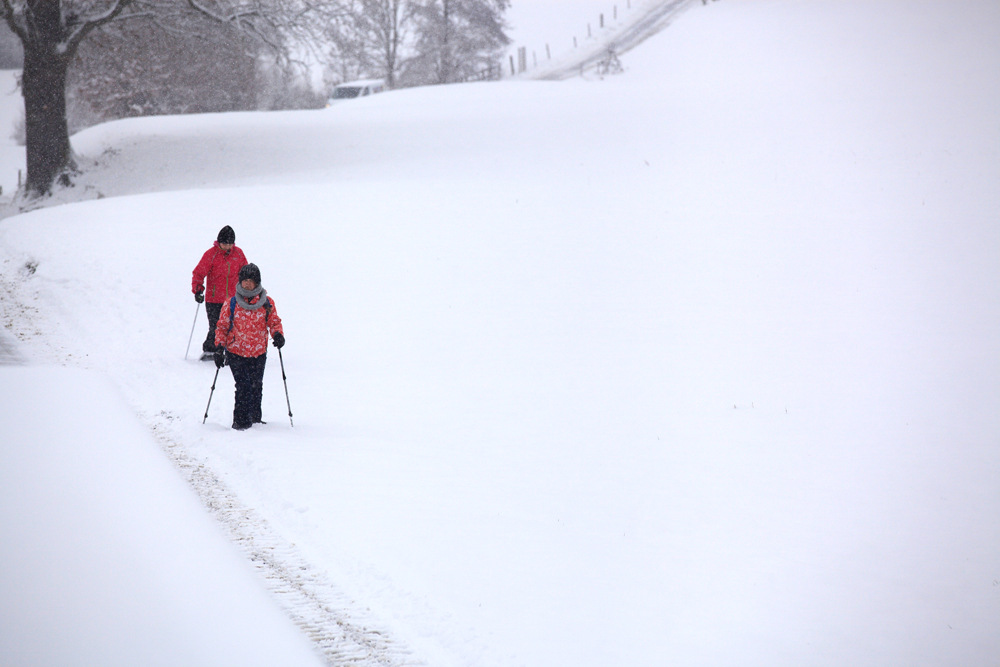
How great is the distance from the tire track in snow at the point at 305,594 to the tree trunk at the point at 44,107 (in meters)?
18.7

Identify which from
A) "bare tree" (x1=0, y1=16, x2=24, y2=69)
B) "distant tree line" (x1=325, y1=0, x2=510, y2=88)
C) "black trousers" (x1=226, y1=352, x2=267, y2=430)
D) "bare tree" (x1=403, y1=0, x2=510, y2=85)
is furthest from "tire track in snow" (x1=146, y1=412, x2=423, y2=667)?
"bare tree" (x1=0, y1=16, x2=24, y2=69)

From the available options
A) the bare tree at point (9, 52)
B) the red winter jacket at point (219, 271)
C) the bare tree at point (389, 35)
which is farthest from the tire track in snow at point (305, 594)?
the bare tree at point (9, 52)

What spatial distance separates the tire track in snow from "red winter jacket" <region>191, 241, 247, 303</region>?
3718 mm

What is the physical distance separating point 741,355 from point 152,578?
718cm

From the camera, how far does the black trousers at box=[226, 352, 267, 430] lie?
7777mm

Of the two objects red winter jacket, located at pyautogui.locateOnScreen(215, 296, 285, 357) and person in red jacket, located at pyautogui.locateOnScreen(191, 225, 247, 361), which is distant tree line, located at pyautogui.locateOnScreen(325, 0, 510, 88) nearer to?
person in red jacket, located at pyautogui.locateOnScreen(191, 225, 247, 361)

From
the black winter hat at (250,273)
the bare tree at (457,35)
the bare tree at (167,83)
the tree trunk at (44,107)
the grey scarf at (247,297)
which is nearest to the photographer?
the black winter hat at (250,273)

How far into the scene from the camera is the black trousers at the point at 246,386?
7777mm

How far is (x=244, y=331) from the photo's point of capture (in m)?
7.73

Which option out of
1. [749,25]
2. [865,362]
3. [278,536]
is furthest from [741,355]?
[749,25]

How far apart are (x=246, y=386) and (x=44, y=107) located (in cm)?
1790

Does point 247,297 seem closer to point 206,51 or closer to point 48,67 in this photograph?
point 48,67

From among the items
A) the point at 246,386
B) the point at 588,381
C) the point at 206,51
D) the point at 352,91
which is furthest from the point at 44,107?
the point at 588,381

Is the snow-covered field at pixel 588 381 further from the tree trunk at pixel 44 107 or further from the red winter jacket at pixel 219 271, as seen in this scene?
the tree trunk at pixel 44 107
